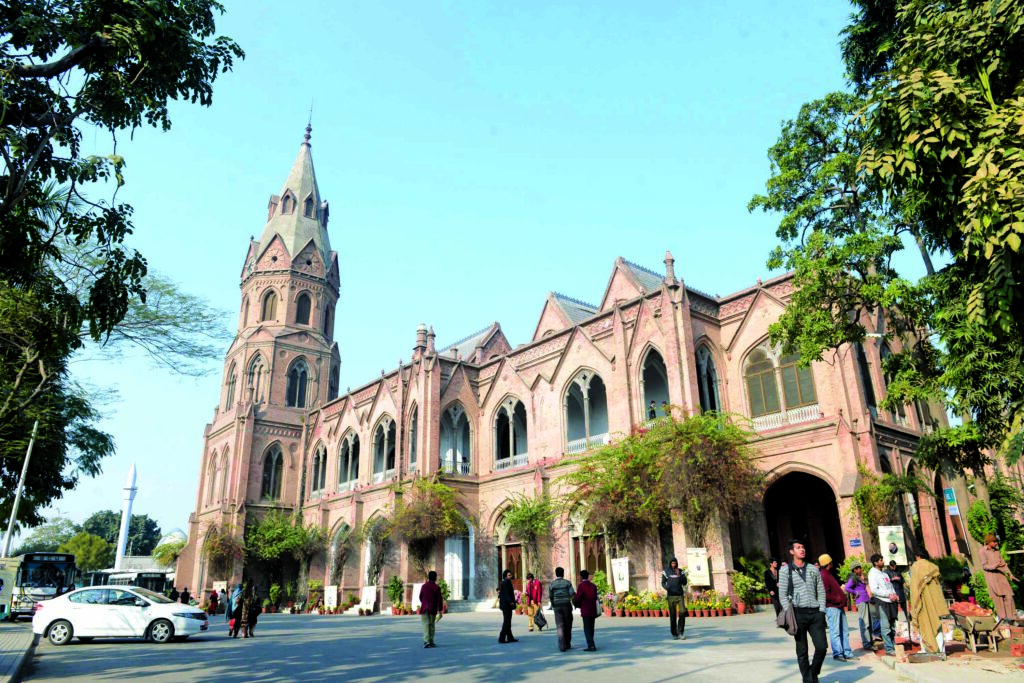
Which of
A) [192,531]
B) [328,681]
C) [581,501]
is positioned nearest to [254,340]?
[192,531]

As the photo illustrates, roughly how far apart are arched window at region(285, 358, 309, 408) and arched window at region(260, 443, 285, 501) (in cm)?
309

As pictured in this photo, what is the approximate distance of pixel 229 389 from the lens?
149 ft

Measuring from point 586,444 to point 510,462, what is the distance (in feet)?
16.0

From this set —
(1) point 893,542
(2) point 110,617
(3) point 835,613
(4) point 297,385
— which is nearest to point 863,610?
(3) point 835,613

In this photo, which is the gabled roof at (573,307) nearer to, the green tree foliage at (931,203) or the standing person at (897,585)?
the green tree foliage at (931,203)

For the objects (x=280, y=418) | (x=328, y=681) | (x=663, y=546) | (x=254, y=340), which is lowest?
(x=328, y=681)

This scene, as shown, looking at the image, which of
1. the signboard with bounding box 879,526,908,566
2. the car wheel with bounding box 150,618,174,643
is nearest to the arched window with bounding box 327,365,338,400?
the car wheel with bounding box 150,618,174,643

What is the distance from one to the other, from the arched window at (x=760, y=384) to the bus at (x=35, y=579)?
28.5 m

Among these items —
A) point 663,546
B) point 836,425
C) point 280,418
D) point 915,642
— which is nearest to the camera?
point 915,642

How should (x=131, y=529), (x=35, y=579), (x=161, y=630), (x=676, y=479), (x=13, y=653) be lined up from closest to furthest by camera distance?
(x=13, y=653)
(x=161, y=630)
(x=676, y=479)
(x=35, y=579)
(x=131, y=529)

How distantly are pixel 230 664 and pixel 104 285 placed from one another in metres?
6.63

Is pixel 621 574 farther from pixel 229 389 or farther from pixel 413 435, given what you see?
pixel 229 389

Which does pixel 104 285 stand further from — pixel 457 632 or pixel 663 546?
pixel 663 546

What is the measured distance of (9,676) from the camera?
977 centimetres
